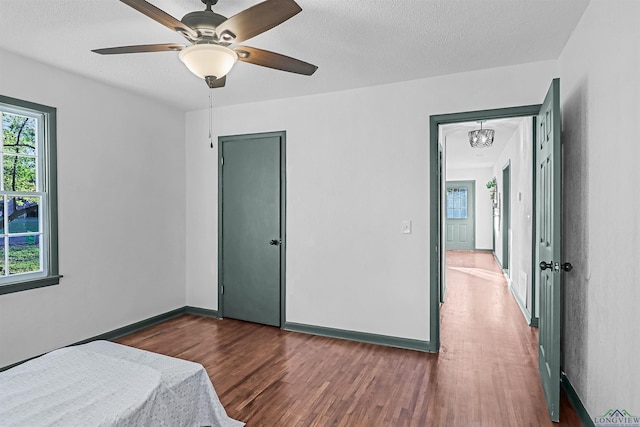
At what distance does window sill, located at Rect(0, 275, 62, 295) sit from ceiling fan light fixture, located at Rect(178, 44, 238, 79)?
2.40m

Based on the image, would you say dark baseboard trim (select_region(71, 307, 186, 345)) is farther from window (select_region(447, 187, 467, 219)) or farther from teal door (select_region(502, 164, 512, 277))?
window (select_region(447, 187, 467, 219))

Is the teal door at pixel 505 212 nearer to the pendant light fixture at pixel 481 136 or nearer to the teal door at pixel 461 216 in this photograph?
the pendant light fixture at pixel 481 136

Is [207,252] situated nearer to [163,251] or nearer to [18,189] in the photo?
[163,251]

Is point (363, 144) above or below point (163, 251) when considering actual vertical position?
above

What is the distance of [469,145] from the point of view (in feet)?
23.6

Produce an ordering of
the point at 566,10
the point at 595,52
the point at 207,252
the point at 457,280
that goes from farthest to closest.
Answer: the point at 457,280, the point at 207,252, the point at 566,10, the point at 595,52

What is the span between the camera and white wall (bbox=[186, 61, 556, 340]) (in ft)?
11.4

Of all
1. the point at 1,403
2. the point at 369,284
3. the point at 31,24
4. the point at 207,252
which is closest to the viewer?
the point at 1,403

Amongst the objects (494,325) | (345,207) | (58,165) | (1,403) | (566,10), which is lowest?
(494,325)

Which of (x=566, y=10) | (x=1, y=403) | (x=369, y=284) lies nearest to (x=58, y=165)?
(x=1, y=403)

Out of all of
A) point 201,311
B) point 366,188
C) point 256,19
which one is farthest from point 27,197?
point 366,188

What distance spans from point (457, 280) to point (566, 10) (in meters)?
5.15

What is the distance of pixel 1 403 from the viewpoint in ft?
5.33

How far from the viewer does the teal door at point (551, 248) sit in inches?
91.4
